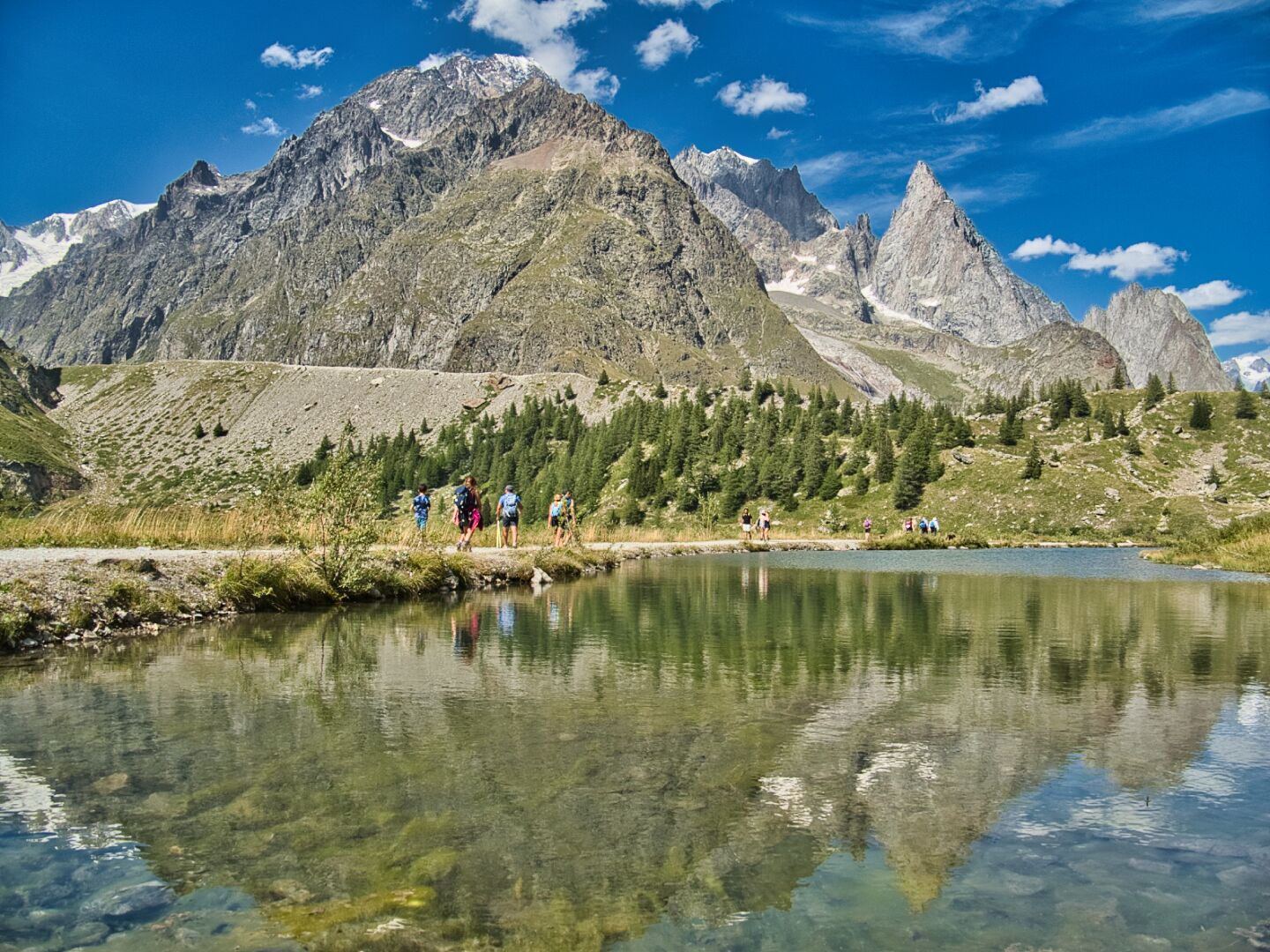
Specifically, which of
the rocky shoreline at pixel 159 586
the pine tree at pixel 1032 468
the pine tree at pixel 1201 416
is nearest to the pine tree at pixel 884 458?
the pine tree at pixel 1032 468

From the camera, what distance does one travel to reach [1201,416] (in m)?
97.6

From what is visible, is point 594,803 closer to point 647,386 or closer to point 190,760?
point 190,760

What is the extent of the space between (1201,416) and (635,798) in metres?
110

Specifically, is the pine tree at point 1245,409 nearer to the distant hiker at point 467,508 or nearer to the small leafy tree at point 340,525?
the distant hiker at point 467,508

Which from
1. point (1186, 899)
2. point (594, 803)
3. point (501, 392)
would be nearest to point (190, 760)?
point (594, 803)

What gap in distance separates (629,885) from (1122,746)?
6110 mm

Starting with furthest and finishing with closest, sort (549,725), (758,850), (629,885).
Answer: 1. (549,725)
2. (758,850)
3. (629,885)

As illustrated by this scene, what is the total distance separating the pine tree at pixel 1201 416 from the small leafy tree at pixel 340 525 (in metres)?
101

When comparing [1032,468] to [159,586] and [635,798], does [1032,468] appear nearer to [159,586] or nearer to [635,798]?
[159,586]

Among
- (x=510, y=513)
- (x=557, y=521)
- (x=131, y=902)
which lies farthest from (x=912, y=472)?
(x=131, y=902)

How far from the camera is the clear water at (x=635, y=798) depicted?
5.50m

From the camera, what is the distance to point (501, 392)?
15512 cm

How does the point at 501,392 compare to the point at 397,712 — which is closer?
the point at 397,712

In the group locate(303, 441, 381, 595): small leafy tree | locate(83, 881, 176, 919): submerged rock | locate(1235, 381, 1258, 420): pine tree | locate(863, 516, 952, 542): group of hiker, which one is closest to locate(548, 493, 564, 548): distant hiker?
locate(303, 441, 381, 595): small leafy tree
